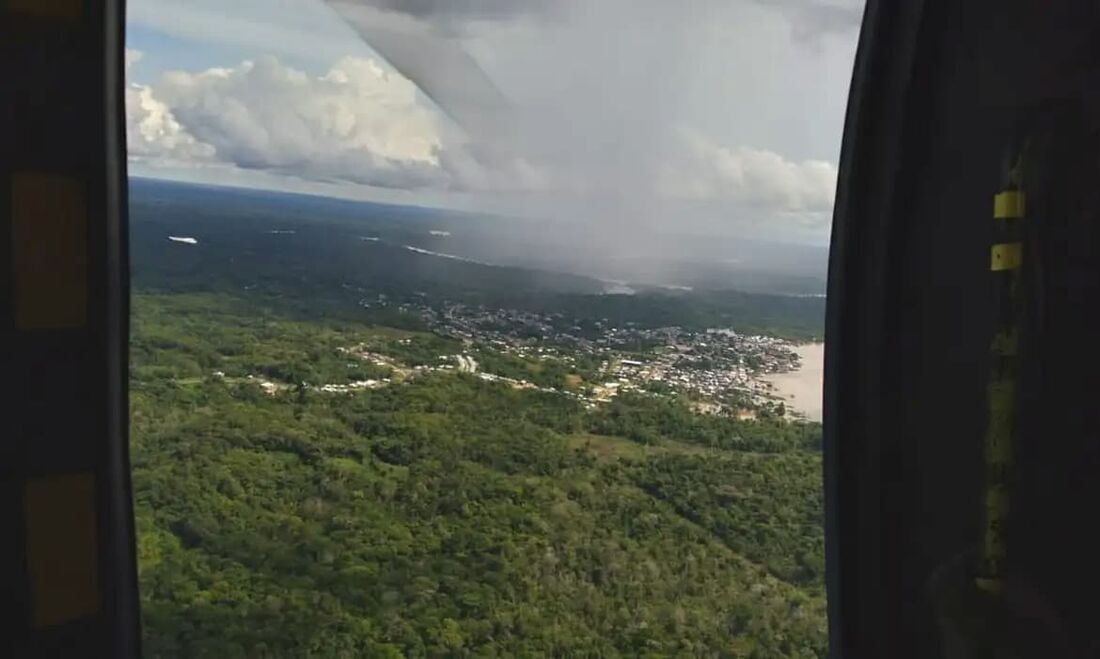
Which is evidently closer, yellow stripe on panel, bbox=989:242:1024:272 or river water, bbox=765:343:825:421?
yellow stripe on panel, bbox=989:242:1024:272

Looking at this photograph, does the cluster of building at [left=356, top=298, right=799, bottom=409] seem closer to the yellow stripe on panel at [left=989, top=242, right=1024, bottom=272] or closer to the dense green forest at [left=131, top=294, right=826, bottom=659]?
the dense green forest at [left=131, top=294, right=826, bottom=659]

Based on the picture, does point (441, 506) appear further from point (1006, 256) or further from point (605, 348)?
point (1006, 256)

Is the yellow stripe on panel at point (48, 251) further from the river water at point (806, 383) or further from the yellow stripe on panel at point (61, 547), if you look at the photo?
the river water at point (806, 383)

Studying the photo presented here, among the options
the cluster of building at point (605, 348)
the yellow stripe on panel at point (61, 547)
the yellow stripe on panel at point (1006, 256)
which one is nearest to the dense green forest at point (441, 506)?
the cluster of building at point (605, 348)

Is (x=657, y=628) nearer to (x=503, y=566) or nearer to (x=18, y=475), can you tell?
(x=503, y=566)

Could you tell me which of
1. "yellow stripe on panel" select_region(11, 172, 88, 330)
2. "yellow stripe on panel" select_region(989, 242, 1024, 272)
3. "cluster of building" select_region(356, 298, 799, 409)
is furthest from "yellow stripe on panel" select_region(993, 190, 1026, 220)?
"yellow stripe on panel" select_region(11, 172, 88, 330)

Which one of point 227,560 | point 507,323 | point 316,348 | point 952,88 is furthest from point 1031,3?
point 227,560
